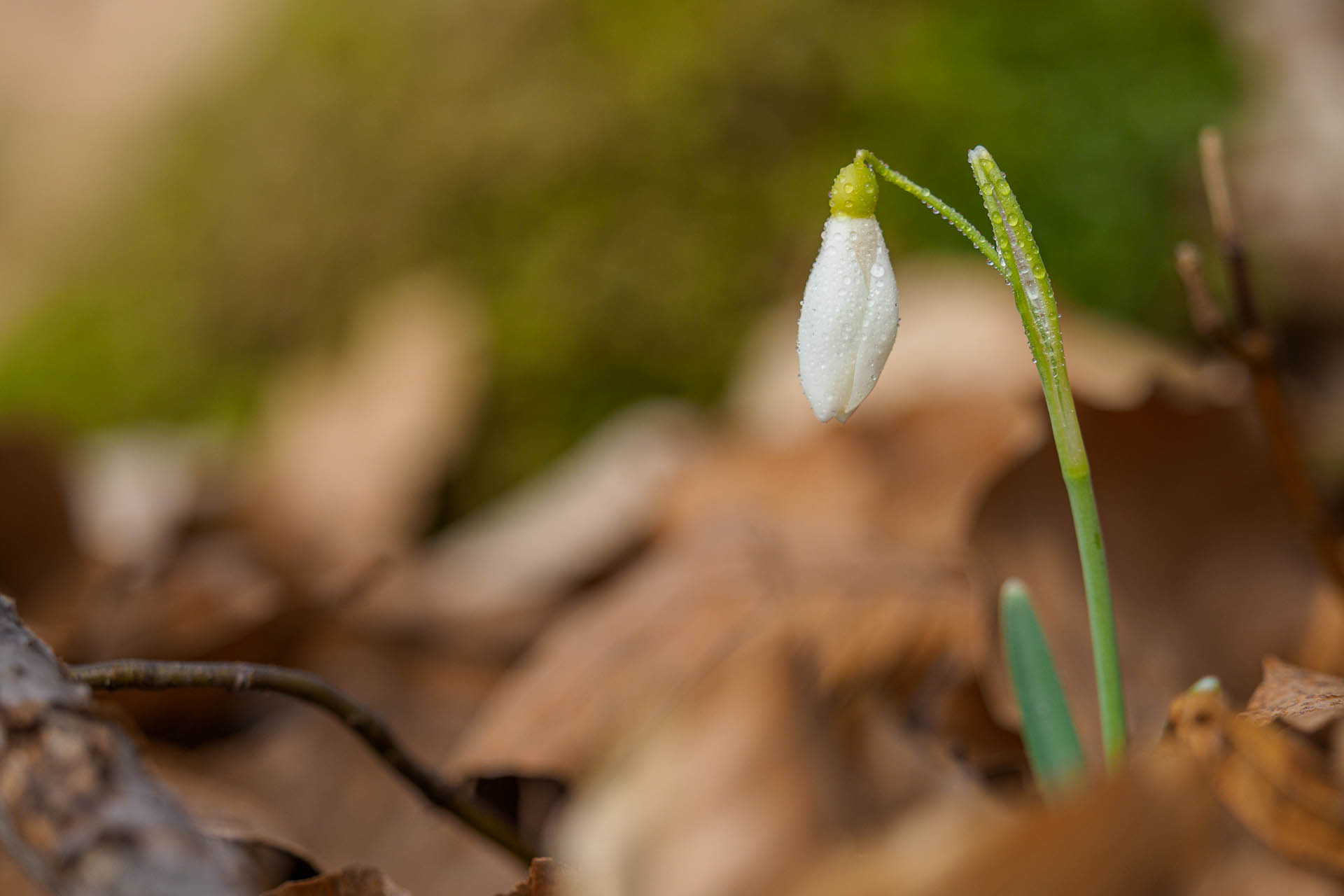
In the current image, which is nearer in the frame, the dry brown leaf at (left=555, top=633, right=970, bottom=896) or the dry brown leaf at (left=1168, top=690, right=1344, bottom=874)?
the dry brown leaf at (left=1168, top=690, right=1344, bottom=874)

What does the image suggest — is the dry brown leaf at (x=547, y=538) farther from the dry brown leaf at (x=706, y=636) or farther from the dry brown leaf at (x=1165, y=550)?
the dry brown leaf at (x=1165, y=550)

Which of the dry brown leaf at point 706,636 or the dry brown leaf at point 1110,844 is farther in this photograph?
the dry brown leaf at point 706,636

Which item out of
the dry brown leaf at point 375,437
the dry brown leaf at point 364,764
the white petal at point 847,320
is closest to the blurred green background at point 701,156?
the dry brown leaf at point 375,437

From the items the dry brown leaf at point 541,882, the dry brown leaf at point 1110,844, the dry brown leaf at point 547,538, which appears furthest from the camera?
the dry brown leaf at point 547,538

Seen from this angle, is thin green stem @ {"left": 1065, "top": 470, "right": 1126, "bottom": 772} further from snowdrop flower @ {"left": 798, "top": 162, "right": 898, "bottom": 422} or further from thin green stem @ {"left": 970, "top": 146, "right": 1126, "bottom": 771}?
snowdrop flower @ {"left": 798, "top": 162, "right": 898, "bottom": 422}

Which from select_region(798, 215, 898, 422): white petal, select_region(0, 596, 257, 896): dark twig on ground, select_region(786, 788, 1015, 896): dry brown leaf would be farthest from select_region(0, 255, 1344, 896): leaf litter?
select_region(798, 215, 898, 422): white petal

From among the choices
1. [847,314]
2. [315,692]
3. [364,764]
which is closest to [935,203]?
[847,314]
